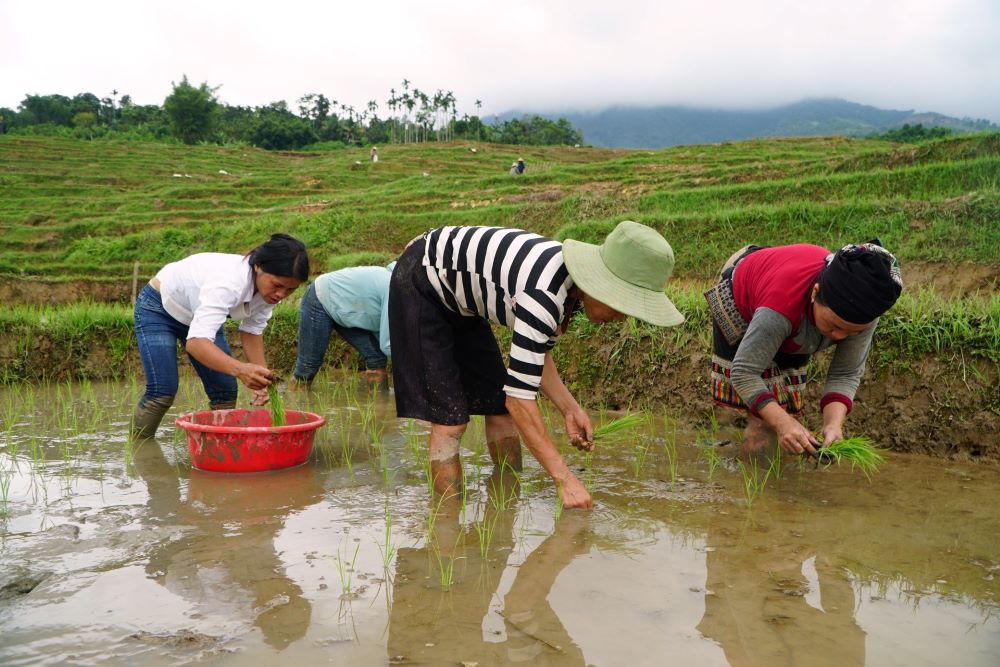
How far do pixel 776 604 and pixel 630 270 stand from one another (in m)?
1.05

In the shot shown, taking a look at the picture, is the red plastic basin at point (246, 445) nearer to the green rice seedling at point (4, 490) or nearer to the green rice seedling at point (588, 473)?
the green rice seedling at point (4, 490)

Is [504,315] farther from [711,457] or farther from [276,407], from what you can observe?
[276,407]

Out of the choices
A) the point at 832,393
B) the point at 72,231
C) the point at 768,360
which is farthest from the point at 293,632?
the point at 72,231

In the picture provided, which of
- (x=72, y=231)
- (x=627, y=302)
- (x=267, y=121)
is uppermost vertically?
(x=267, y=121)

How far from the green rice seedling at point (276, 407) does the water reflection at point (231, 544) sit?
26cm

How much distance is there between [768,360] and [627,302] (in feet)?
2.46

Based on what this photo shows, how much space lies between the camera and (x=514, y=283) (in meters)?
2.51

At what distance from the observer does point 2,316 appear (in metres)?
6.54

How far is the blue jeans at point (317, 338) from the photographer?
5.29m

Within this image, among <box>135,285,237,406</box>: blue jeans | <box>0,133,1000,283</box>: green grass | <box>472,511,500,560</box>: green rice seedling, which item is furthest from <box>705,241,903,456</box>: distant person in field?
<box>0,133,1000,283</box>: green grass

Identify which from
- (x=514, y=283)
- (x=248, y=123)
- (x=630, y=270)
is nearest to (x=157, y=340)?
(x=514, y=283)

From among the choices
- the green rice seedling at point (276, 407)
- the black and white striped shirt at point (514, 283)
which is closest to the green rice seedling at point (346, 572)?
the black and white striped shirt at point (514, 283)

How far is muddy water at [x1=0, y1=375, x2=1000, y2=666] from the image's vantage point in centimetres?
190

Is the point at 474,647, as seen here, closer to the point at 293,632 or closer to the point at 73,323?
the point at 293,632
